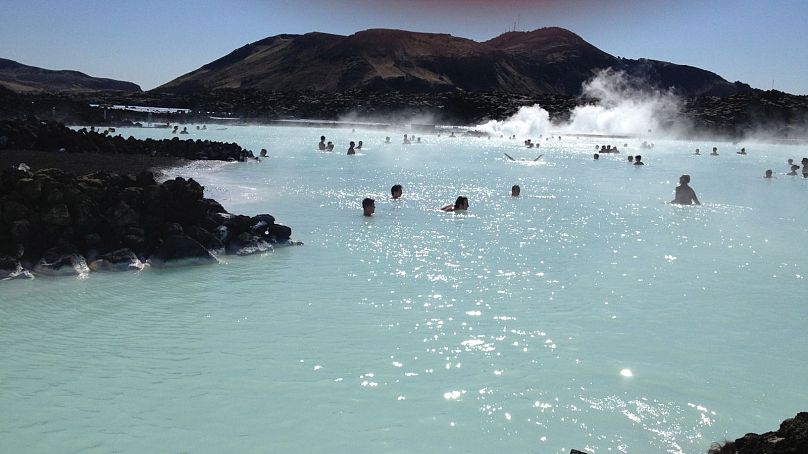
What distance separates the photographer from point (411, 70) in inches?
6220

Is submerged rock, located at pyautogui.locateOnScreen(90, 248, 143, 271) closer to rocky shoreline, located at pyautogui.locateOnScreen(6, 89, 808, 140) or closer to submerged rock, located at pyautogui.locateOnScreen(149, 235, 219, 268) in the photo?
submerged rock, located at pyautogui.locateOnScreen(149, 235, 219, 268)

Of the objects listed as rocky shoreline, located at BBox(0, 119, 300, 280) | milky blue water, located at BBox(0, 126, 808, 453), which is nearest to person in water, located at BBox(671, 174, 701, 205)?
milky blue water, located at BBox(0, 126, 808, 453)

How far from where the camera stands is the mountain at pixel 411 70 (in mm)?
147000

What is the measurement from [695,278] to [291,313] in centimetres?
699

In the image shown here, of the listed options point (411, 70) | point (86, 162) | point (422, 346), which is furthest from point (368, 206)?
point (411, 70)

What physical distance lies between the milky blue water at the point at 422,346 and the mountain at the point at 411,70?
12226 cm

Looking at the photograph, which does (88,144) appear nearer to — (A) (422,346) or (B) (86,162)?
(B) (86,162)

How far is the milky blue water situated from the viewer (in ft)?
18.8

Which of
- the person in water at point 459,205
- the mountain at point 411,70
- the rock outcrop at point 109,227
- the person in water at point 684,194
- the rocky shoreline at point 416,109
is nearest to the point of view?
the rock outcrop at point 109,227

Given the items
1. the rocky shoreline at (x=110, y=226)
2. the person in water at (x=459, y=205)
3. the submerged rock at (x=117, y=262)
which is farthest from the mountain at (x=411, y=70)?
the submerged rock at (x=117, y=262)

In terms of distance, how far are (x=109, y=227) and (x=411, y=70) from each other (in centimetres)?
15128

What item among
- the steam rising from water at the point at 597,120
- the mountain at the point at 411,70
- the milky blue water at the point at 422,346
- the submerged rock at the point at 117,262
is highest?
the mountain at the point at 411,70

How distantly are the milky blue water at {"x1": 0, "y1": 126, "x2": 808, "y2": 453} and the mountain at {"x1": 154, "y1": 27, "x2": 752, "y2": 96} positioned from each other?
122257 millimetres

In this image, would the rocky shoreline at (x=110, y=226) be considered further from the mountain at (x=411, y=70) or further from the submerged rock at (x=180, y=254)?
the mountain at (x=411, y=70)
